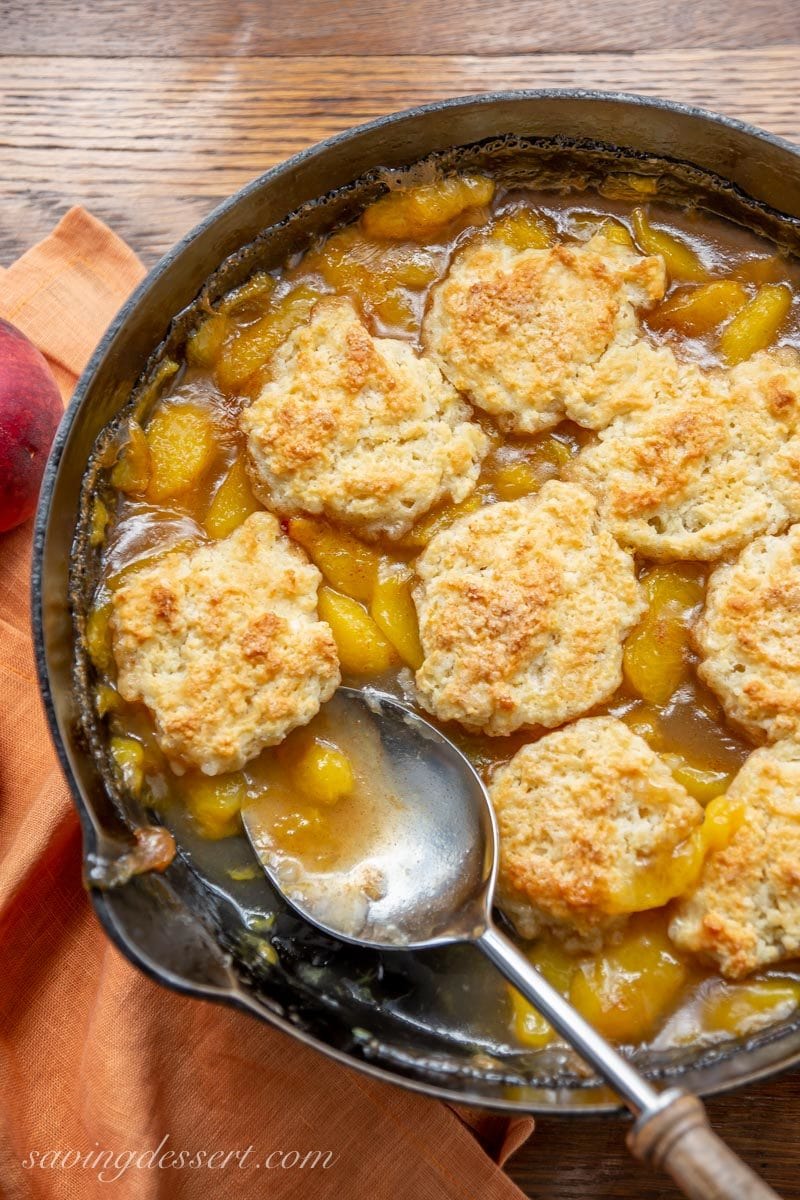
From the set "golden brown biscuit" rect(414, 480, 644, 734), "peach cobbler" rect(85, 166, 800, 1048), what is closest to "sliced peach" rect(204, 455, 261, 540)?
"peach cobbler" rect(85, 166, 800, 1048)

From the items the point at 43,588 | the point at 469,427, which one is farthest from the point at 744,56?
the point at 43,588

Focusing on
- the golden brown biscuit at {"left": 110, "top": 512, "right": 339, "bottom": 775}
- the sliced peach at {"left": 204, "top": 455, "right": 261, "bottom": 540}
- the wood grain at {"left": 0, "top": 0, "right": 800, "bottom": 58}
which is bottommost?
the golden brown biscuit at {"left": 110, "top": 512, "right": 339, "bottom": 775}

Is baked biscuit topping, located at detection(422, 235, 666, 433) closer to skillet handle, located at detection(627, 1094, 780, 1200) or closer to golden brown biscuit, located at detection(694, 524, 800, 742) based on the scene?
golden brown biscuit, located at detection(694, 524, 800, 742)

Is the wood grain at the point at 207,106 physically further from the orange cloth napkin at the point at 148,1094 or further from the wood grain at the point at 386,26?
the orange cloth napkin at the point at 148,1094

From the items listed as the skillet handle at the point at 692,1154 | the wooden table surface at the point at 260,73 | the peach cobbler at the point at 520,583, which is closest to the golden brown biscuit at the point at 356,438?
the peach cobbler at the point at 520,583

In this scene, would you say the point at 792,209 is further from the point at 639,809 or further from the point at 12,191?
the point at 12,191

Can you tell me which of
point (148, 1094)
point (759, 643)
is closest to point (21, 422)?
point (148, 1094)

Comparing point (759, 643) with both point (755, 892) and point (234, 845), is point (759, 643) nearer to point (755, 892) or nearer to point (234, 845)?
point (755, 892)
